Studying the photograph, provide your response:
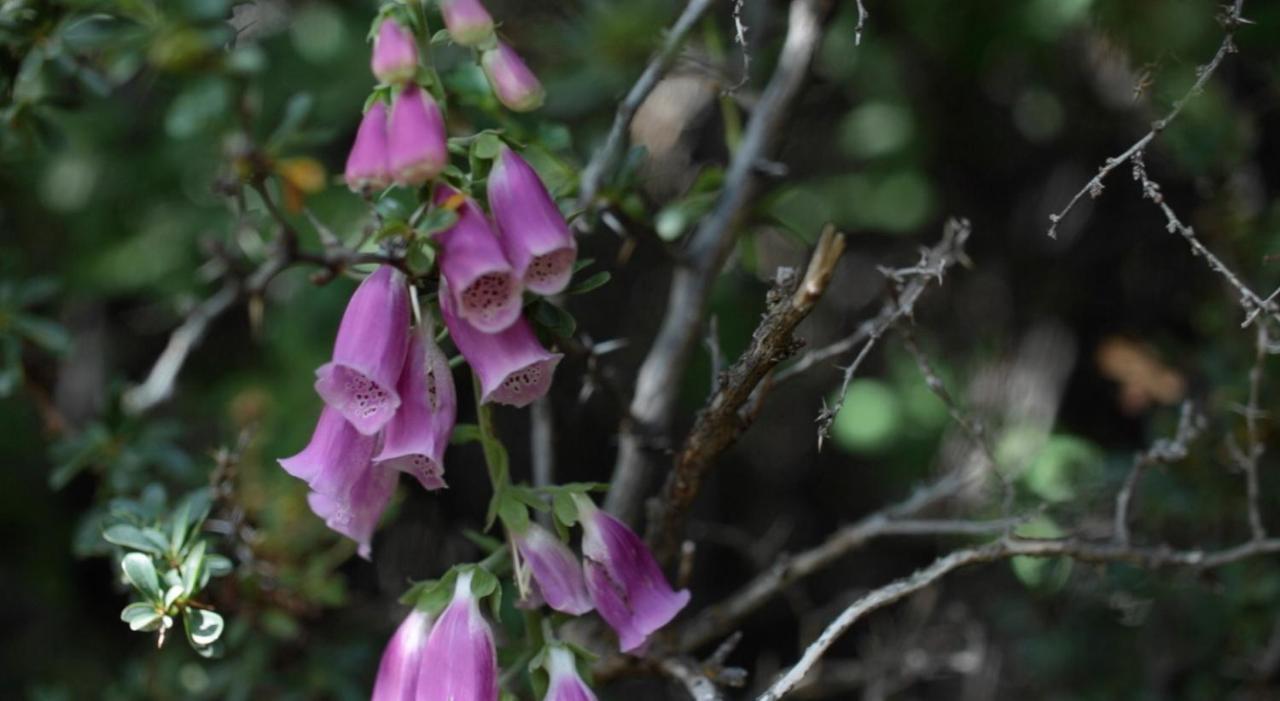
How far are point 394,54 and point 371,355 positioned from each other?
214mm

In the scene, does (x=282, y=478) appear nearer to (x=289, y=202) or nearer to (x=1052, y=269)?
(x=289, y=202)

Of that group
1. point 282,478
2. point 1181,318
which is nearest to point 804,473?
point 1181,318

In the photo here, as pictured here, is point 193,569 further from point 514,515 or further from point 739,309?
point 739,309

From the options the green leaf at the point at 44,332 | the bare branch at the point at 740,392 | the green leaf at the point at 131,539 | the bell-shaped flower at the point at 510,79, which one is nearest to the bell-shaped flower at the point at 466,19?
the bell-shaped flower at the point at 510,79

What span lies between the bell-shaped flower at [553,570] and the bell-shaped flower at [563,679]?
45 millimetres

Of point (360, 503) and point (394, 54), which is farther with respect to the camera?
point (360, 503)

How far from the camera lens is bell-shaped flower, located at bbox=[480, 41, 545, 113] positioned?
97 cm

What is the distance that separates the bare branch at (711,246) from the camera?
136cm

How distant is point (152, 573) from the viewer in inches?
41.7

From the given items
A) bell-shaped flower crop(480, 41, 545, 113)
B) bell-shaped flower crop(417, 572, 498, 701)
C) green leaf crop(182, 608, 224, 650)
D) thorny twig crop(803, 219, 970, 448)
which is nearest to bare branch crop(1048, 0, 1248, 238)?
thorny twig crop(803, 219, 970, 448)

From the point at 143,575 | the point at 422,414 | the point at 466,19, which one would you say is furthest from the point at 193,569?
the point at 466,19

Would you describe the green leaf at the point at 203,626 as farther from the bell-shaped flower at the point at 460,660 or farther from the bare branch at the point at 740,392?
the bare branch at the point at 740,392

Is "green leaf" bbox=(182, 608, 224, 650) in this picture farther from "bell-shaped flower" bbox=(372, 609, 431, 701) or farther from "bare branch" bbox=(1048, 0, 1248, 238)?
"bare branch" bbox=(1048, 0, 1248, 238)

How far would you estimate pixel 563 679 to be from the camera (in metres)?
1.00
